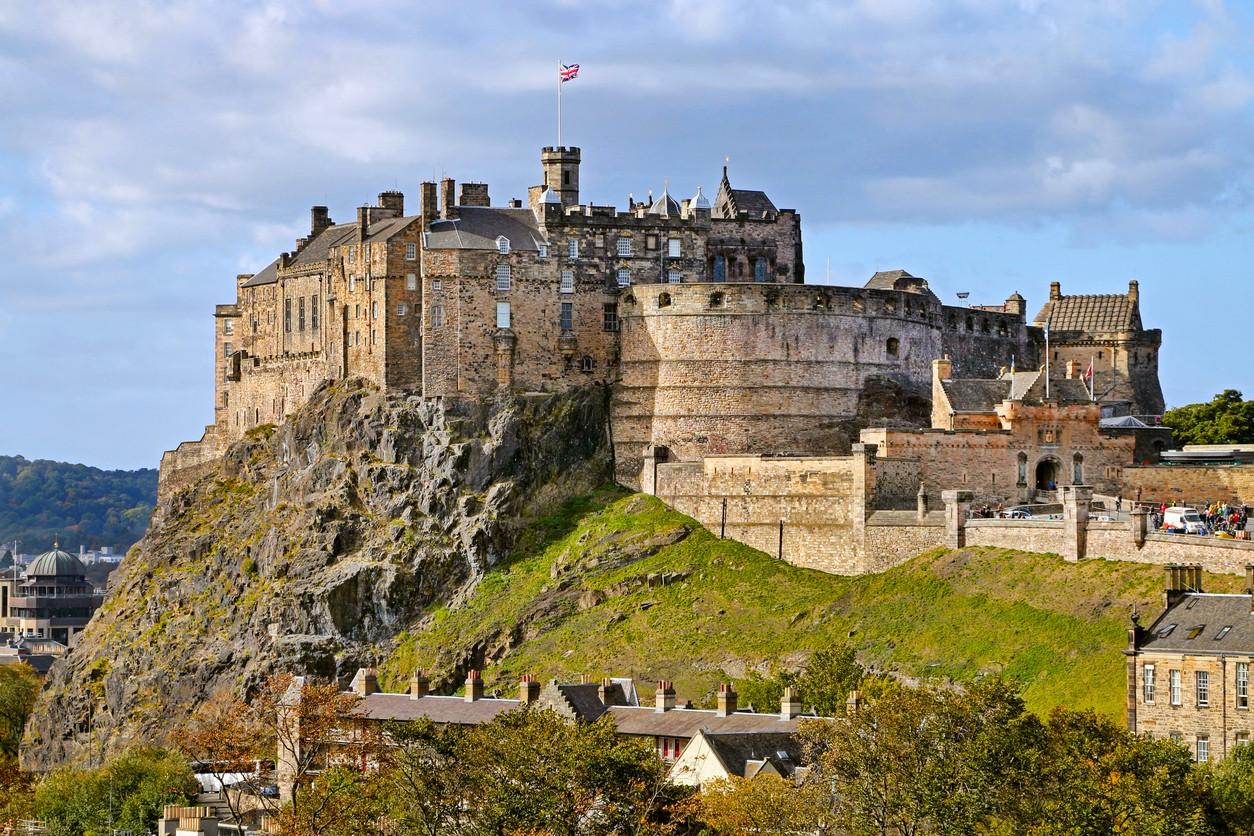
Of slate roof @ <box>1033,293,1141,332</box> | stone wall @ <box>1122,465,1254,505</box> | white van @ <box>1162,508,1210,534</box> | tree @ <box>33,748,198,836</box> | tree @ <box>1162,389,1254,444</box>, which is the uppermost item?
slate roof @ <box>1033,293,1141,332</box>

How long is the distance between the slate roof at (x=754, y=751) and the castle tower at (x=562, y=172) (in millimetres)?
50948

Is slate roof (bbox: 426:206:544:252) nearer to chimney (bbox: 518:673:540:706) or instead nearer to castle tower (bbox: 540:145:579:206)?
castle tower (bbox: 540:145:579:206)

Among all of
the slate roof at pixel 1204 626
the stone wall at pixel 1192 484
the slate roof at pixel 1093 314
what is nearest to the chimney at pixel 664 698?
the slate roof at pixel 1204 626

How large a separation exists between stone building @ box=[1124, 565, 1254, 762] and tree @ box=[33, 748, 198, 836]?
127 ft

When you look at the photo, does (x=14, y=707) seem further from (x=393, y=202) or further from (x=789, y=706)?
(x=789, y=706)

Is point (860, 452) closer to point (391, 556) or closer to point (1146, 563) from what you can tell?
point (1146, 563)

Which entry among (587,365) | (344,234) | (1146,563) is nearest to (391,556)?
(587,365)

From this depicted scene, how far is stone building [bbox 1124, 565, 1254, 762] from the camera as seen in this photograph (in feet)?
266

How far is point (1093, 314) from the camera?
14362 centimetres

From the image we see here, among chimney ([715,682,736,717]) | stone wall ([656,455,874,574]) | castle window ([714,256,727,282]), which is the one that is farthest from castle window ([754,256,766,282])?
chimney ([715,682,736,717])

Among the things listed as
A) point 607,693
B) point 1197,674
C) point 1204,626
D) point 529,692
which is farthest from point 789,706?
point 1204,626

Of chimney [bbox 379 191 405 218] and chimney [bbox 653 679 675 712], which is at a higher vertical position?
chimney [bbox 379 191 405 218]

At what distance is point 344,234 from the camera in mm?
135375

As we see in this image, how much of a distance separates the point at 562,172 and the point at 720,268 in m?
9.90
